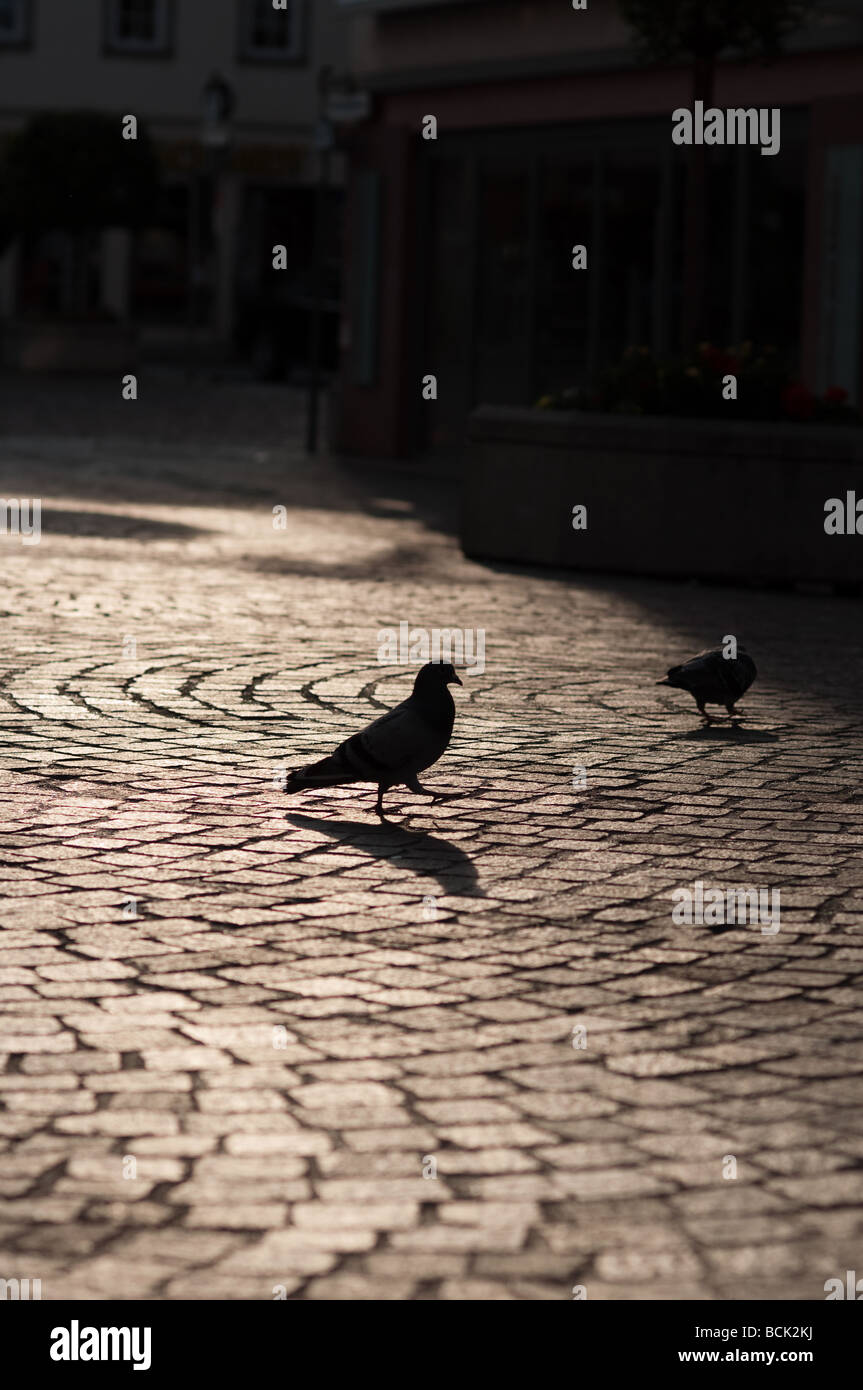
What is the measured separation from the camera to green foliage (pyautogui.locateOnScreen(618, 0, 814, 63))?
48.5 ft

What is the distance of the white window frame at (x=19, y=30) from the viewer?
4475cm

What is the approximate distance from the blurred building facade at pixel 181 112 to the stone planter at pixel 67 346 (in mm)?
6922

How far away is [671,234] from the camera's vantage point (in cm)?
1947

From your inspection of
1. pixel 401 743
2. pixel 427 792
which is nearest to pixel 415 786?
pixel 427 792

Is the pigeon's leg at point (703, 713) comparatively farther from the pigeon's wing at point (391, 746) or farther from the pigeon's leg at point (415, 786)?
the pigeon's wing at point (391, 746)

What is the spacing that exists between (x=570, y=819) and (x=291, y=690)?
2427 millimetres

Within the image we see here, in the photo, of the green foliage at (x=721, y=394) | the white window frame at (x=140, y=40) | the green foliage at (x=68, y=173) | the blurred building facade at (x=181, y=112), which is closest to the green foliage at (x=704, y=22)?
the green foliage at (x=721, y=394)

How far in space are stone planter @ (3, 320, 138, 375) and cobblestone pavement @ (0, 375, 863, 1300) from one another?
2775 centimetres

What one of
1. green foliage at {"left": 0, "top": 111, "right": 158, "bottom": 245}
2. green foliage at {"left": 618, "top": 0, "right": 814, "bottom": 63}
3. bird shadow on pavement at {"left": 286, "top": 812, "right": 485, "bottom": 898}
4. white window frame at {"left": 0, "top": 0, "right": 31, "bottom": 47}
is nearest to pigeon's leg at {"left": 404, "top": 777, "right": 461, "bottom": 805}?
bird shadow on pavement at {"left": 286, "top": 812, "right": 485, "bottom": 898}

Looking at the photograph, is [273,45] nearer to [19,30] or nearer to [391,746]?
[19,30]

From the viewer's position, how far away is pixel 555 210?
20.9m

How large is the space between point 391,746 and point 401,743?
0.10 ft

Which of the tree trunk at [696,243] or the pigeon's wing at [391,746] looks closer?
the pigeon's wing at [391,746]

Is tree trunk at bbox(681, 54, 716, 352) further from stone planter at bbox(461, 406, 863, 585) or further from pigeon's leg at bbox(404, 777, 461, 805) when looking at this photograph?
pigeon's leg at bbox(404, 777, 461, 805)
